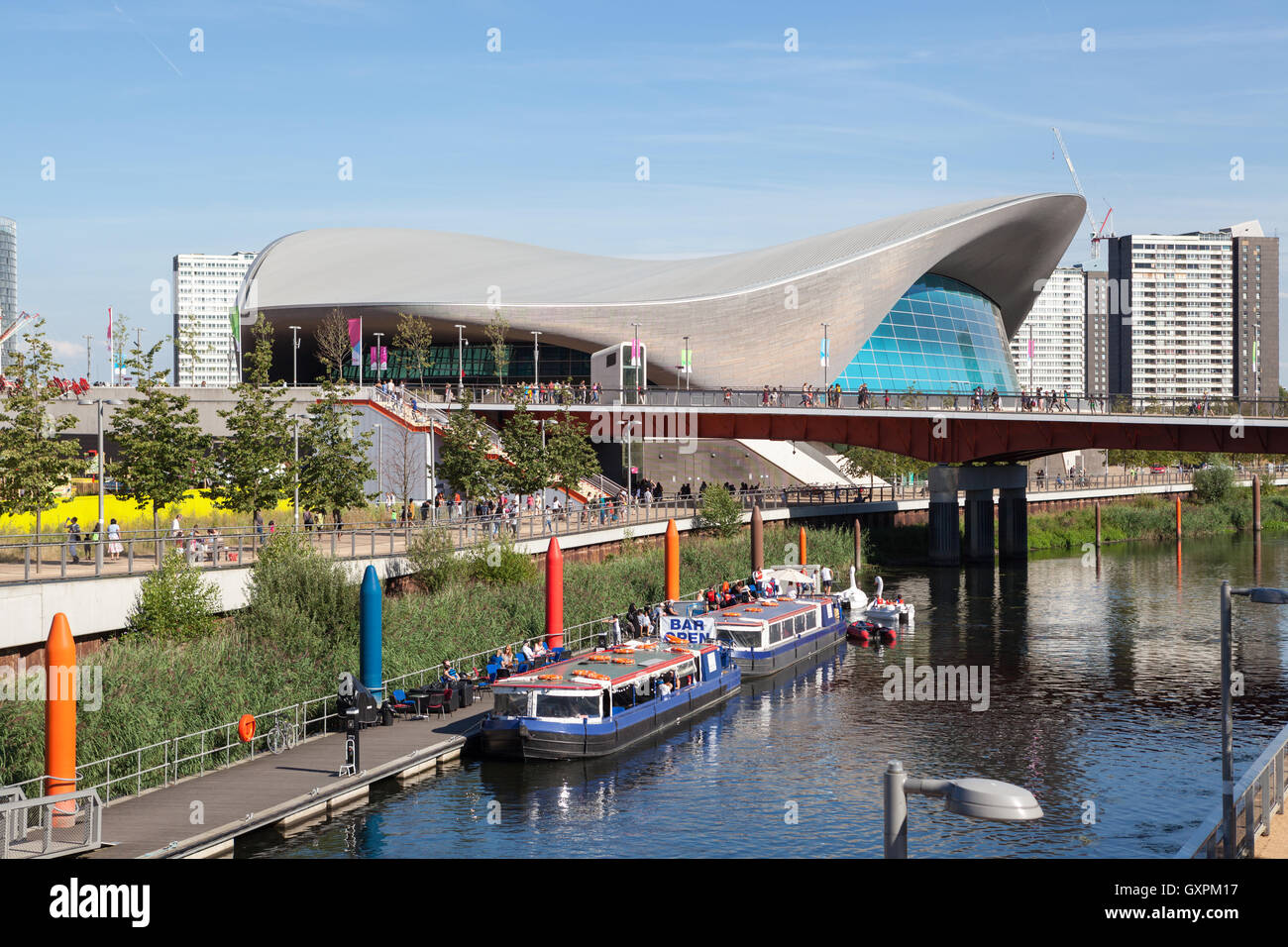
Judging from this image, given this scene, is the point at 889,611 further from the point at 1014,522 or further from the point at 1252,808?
the point at 1252,808

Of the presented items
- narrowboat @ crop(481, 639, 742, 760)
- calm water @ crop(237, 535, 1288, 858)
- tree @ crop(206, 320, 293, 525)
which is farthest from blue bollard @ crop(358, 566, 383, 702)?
tree @ crop(206, 320, 293, 525)

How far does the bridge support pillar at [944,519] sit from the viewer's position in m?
76.1

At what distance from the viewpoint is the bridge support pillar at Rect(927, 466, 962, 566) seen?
7606 centimetres

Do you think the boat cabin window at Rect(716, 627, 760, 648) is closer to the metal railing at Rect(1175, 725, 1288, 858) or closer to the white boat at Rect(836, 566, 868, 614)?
the white boat at Rect(836, 566, 868, 614)

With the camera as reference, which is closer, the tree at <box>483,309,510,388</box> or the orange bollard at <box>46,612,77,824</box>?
the orange bollard at <box>46,612,77,824</box>

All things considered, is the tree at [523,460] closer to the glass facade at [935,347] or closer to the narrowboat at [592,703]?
the narrowboat at [592,703]

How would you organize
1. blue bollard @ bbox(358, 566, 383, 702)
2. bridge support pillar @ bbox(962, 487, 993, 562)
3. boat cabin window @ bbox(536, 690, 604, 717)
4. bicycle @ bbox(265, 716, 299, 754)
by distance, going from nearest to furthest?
bicycle @ bbox(265, 716, 299, 754), boat cabin window @ bbox(536, 690, 604, 717), blue bollard @ bbox(358, 566, 383, 702), bridge support pillar @ bbox(962, 487, 993, 562)

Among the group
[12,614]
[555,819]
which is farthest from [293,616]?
[555,819]

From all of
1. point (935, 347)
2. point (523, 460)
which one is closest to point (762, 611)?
point (523, 460)

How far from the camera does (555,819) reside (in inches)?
1065

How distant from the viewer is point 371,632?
1288 inches

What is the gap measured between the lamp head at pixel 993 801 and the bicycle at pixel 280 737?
68.8ft

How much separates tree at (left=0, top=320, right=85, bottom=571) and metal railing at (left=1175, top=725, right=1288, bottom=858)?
30.1 meters

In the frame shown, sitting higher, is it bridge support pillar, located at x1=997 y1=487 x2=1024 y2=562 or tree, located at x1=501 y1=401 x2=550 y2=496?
tree, located at x1=501 y1=401 x2=550 y2=496
